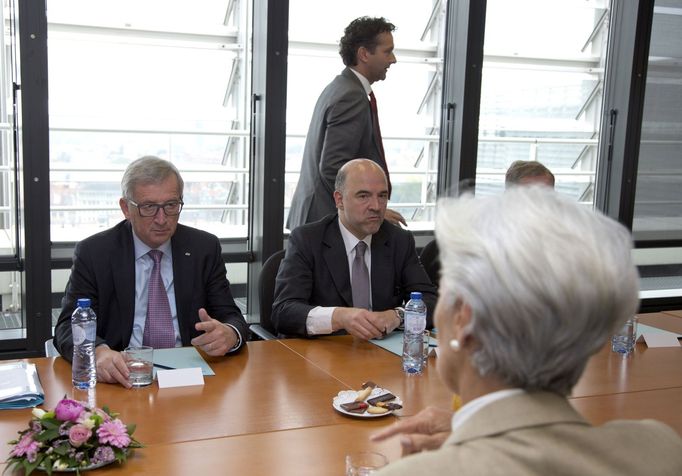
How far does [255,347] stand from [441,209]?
5.16ft

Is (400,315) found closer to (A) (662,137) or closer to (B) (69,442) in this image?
(B) (69,442)

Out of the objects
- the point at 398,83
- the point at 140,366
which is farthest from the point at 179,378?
the point at 398,83

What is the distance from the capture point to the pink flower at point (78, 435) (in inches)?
57.8

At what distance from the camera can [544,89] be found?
18.4 feet

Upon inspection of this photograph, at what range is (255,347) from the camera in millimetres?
2512

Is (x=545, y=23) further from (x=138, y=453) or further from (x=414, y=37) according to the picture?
(x=138, y=453)

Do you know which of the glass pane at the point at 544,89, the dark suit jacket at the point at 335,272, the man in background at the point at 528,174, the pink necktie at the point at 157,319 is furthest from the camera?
the glass pane at the point at 544,89

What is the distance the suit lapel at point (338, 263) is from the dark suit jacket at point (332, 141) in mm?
766

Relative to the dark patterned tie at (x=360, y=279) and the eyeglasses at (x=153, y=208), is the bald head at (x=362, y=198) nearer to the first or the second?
the dark patterned tie at (x=360, y=279)

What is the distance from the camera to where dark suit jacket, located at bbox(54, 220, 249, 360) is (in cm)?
258

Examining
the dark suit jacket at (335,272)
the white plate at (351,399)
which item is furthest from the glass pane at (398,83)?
the white plate at (351,399)

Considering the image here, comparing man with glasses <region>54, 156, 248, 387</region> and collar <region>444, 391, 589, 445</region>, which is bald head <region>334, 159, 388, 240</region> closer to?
man with glasses <region>54, 156, 248, 387</region>

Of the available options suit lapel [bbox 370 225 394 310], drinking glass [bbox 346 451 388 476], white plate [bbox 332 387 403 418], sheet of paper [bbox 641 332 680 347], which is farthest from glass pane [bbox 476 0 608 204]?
drinking glass [bbox 346 451 388 476]

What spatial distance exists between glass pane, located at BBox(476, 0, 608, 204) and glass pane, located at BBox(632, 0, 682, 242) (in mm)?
368
